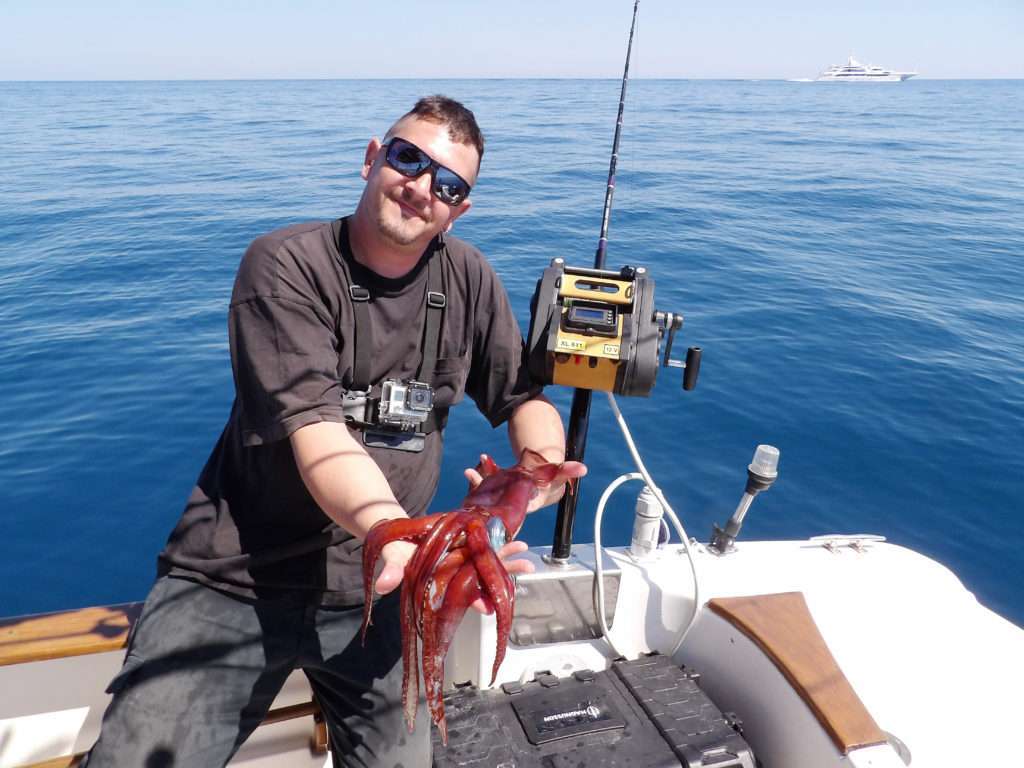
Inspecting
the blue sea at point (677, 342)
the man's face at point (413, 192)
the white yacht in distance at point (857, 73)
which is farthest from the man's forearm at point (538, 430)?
the white yacht in distance at point (857, 73)

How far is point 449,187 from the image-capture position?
2.37 m

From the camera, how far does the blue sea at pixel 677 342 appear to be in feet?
19.2

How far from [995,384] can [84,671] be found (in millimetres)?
9476

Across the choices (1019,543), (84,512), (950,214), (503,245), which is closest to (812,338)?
(1019,543)

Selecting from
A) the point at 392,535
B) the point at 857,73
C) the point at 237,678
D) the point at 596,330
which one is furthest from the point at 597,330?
the point at 857,73

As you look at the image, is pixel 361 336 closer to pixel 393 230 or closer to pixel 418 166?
pixel 393 230

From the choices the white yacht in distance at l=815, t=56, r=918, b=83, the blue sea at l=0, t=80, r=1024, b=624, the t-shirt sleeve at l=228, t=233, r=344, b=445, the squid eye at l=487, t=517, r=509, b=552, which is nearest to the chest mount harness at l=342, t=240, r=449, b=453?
the t-shirt sleeve at l=228, t=233, r=344, b=445

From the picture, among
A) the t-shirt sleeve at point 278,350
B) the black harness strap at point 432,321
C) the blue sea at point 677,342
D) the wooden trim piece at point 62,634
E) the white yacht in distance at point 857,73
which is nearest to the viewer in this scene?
the t-shirt sleeve at point 278,350

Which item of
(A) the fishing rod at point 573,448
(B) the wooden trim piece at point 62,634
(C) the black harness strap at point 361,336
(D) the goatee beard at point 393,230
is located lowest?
(B) the wooden trim piece at point 62,634

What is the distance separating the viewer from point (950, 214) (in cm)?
1595

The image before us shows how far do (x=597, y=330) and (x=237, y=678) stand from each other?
1.77 metres

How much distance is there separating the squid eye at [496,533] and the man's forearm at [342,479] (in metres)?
0.31

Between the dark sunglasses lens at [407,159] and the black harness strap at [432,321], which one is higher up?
the dark sunglasses lens at [407,159]

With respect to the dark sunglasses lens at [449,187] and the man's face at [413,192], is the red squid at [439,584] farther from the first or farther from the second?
the dark sunglasses lens at [449,187]
